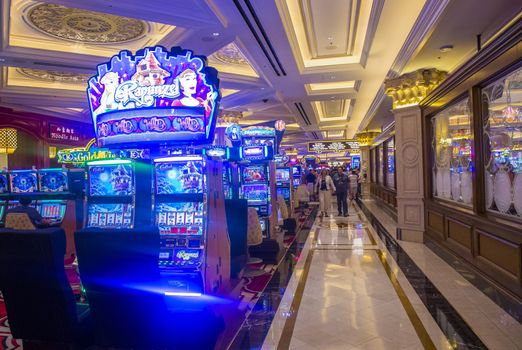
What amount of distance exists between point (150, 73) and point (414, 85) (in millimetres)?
5643

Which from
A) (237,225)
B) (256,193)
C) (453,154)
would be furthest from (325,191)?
(237,225)

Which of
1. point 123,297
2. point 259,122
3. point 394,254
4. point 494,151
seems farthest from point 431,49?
point 259,122

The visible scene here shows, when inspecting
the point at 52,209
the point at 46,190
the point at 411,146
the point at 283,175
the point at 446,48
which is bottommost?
the point at 52,209

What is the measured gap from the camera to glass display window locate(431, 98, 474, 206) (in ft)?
16.9

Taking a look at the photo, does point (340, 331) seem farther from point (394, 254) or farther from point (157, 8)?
point (157, 8)

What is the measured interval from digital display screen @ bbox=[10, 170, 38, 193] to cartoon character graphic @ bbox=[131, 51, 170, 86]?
508cm

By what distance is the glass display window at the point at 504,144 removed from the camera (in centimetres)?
362

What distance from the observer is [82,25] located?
598 centimetres

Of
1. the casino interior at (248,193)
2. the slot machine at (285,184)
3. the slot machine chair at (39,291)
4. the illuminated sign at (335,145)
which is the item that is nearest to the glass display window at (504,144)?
the casino interior at (248,193)

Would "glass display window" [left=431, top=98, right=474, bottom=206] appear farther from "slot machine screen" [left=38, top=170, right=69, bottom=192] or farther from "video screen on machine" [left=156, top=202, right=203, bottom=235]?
"slot machine screen" [left=38, top=170, right=69, bottom=192]

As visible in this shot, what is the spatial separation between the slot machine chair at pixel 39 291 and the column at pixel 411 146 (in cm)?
627

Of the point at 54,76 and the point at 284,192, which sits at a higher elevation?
the point at 54,76

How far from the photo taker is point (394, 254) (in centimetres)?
602

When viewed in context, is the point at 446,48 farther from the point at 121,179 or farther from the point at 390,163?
the point at 390,163
